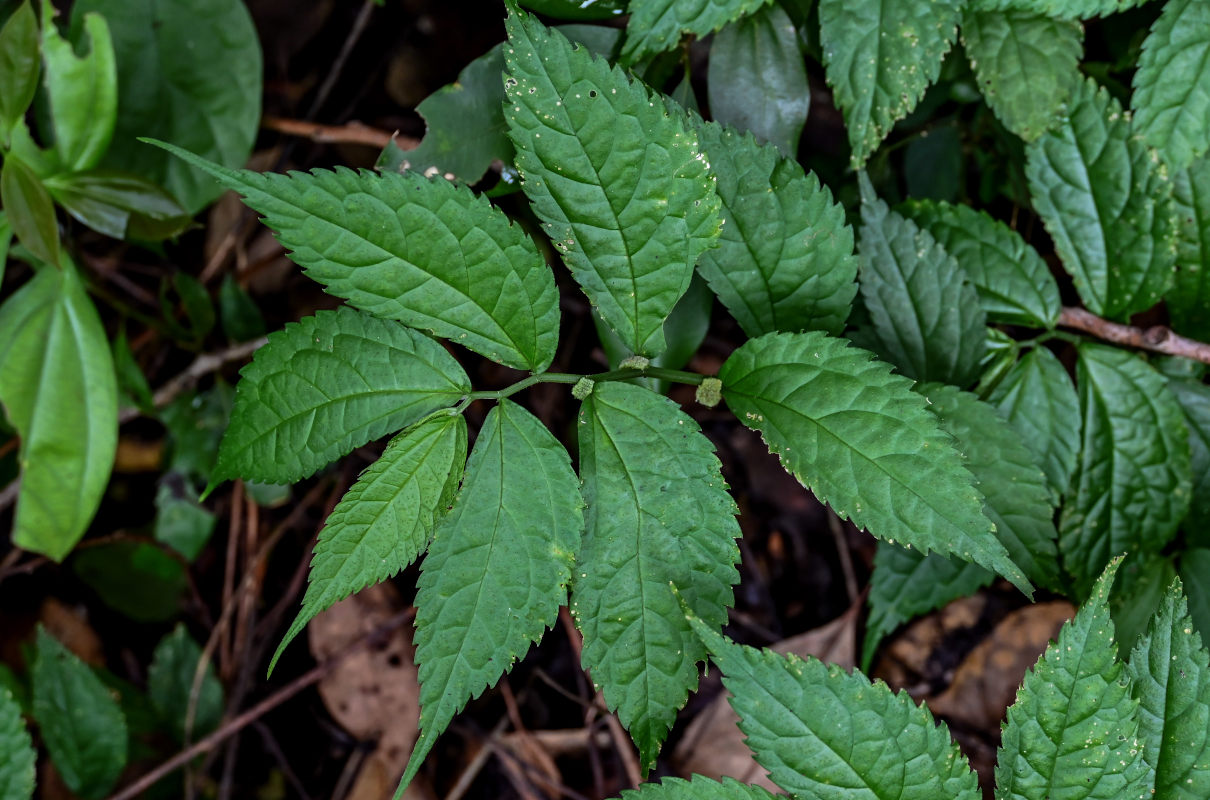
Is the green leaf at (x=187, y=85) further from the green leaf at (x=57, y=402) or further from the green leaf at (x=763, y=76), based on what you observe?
the green leaf at (x=763, y=76)

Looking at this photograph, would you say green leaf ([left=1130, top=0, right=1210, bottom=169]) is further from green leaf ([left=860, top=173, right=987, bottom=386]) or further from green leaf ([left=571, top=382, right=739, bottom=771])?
green leaf ([left=571, top=382, right=739, bottom=771])

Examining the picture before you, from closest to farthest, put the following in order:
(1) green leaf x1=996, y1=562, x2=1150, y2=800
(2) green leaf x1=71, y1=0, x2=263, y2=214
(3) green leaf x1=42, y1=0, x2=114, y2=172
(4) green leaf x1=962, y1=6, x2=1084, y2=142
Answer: (1) green leaf x1=996, y1=562, x2=1150, y2=800 < (4) green leaf x1=962, y1=6, x2=1084, y2=142 < (3) green leaf x1=42, y1=0, x2=114, y2=172 < (2) green leaf x1=71, y1=0, x2=263, y2=214

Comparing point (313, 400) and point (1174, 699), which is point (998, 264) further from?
point (313, 400)

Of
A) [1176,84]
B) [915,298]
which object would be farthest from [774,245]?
[1176,84]

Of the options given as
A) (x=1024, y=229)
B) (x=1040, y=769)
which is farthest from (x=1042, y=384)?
(x=1040, y=769)

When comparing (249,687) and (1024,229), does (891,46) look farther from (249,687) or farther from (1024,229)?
(249,687)

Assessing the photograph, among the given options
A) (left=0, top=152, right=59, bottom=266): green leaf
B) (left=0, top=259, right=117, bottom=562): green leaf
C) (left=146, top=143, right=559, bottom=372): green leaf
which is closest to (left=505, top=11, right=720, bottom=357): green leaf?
(left=146, top=143, right=559, bottom=372): green leaf

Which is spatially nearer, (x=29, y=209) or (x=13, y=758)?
(x=29, y=209)
